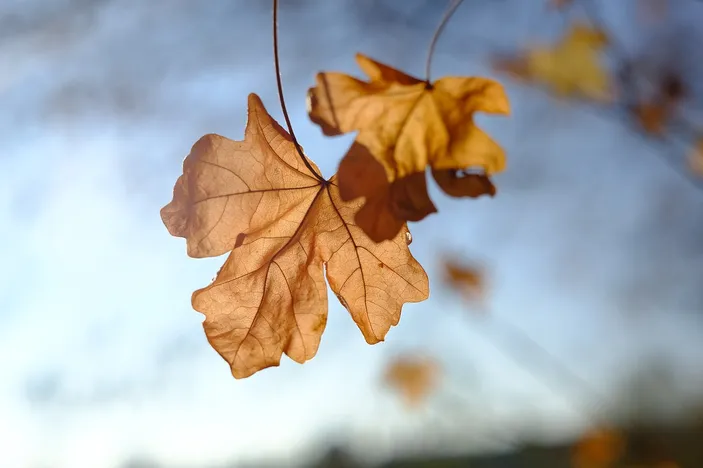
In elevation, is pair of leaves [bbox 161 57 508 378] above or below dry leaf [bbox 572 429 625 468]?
below

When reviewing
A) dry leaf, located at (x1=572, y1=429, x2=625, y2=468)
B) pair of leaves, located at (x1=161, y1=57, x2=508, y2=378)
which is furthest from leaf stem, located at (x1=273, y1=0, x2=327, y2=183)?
dry leaf, located at (x1=572, y1=429, x2=625, y2=468)

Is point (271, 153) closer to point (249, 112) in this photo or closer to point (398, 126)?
point (249, 112)

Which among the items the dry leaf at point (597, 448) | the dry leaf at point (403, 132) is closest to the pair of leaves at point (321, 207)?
the dry leaf at point (403, 132)

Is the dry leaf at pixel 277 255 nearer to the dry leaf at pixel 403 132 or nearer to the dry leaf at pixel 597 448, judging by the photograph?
the dry leaf at pixel 403 132

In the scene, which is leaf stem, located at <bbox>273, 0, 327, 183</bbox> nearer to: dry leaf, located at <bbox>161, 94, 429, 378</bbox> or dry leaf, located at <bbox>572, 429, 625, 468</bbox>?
dry leaf, located at <bbox>161, 94, 429, 378</bbox>

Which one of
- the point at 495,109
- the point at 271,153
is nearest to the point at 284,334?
the point at 271,153

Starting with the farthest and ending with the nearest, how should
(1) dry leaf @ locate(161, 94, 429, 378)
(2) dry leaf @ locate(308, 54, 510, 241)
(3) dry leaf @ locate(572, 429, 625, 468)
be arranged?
(3) dry leaf @ locate(572, 429, 625, 468)
(1) dry leaf @ locate(161, 94, 429, 378)
(2) dry leaf @ locate(308, 54, 510, 241)

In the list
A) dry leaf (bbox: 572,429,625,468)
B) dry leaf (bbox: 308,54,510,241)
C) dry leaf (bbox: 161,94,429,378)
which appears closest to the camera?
dry leaf (bbox: 308,54,510,241)

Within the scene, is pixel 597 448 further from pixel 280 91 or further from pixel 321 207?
pixel 280 91
